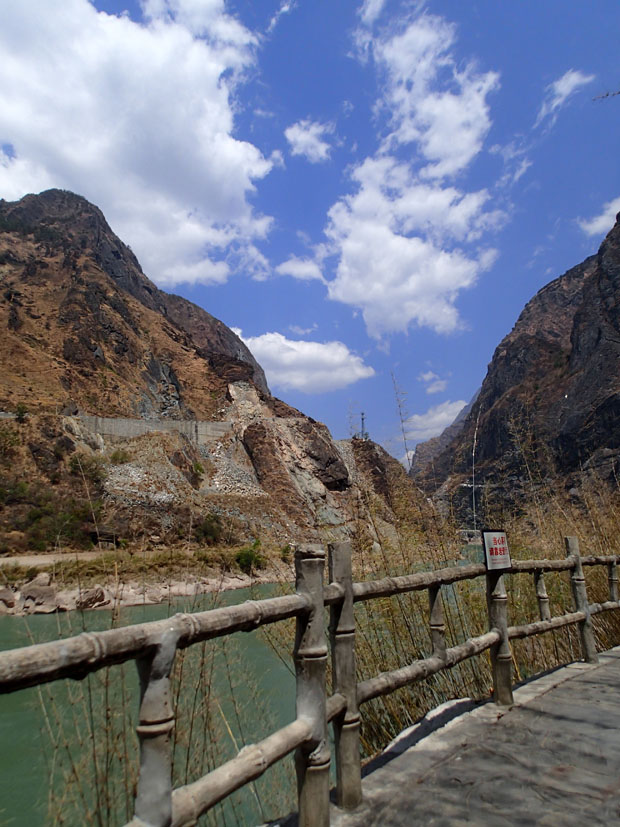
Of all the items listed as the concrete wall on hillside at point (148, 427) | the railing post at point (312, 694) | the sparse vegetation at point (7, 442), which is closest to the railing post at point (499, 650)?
the railing post at point (312, 694)

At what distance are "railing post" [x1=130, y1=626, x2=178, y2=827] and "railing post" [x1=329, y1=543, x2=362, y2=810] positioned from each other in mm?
935

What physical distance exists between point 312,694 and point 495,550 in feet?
5.73

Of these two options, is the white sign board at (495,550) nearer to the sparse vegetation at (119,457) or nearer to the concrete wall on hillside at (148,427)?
the sparse vegetation at (119,457)

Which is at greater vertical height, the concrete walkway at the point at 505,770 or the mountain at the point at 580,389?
the mountain at the point at 580,389

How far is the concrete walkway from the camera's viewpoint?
190 centimetres

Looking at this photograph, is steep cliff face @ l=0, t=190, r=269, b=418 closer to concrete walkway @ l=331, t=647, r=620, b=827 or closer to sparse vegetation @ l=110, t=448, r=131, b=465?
sparse vegetation @ l=110, t=448, r=131, b=465

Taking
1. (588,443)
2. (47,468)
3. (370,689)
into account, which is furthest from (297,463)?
(370,689)

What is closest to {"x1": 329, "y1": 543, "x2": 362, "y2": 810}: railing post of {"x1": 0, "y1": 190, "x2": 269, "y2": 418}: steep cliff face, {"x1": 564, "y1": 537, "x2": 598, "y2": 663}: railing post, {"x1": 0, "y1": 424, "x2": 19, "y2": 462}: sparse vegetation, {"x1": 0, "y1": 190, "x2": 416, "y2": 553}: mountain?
{"x1": 564, "y1": 537, "x2": 598, "y2": 663}: railing post

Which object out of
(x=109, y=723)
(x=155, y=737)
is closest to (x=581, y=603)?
(x=109, y=723)

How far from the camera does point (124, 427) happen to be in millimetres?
41375

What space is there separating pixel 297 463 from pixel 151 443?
13.8 metres

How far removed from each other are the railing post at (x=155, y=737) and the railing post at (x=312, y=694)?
670 mm

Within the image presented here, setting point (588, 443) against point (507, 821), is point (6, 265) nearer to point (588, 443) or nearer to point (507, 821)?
point (588, 443)

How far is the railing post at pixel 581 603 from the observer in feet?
14.0
